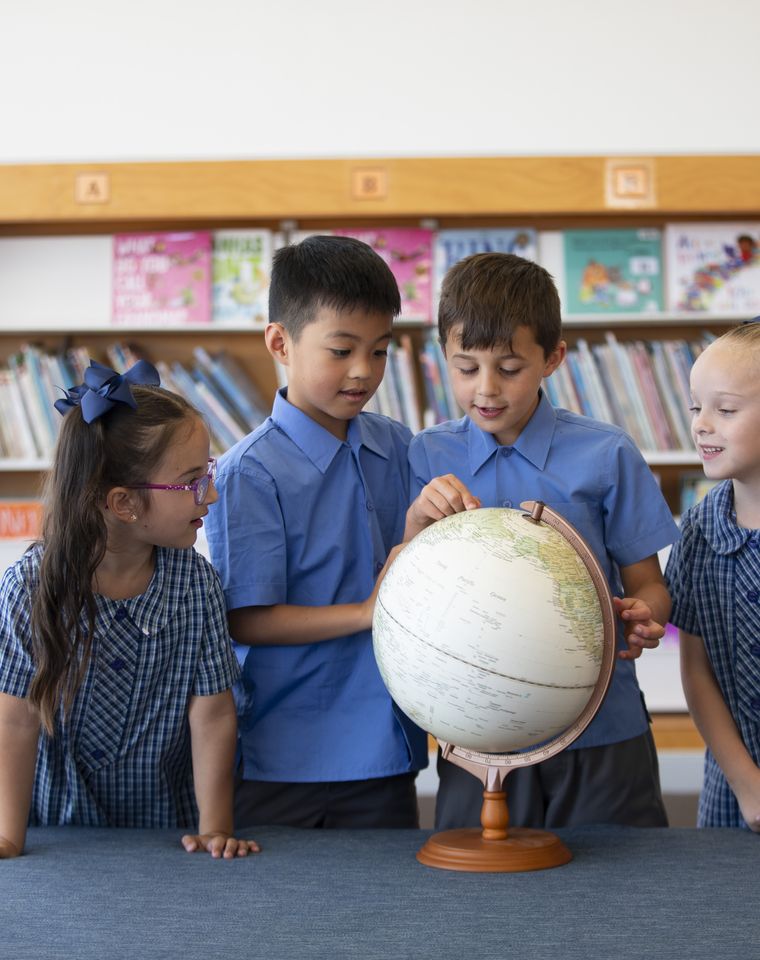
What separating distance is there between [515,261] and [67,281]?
2.56 metres

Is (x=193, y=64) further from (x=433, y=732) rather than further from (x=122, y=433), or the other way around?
(x=433, y=732)

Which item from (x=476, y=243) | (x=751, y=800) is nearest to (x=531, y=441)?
(x=751, y=800)

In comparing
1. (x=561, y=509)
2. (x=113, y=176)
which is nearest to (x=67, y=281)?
(x=113, y=176)

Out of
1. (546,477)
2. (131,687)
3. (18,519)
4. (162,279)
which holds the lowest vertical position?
(131,687)

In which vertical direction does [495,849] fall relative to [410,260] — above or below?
A: below

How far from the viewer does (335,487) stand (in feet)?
6.33

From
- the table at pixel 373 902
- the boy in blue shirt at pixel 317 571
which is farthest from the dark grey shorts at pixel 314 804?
the table at pixel 373 902

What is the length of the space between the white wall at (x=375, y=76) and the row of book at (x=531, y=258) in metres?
0.64

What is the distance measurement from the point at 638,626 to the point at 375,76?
11.3 ft

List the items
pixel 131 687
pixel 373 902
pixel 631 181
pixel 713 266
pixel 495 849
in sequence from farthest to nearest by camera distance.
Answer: pixel 713 266 → pixel 631 181 → pixel 131 687 → pixel 495 849 → pixel 373 902

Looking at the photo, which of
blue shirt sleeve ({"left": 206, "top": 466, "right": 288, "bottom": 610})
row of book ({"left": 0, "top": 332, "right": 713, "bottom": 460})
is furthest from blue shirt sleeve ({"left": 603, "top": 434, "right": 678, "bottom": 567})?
row of book ({"left": 0, "top": 332, "right": 713, "bottom": 460})

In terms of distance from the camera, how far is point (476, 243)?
3922mm

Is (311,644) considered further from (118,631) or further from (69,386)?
(69,386)

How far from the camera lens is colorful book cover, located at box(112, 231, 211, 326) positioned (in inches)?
155
